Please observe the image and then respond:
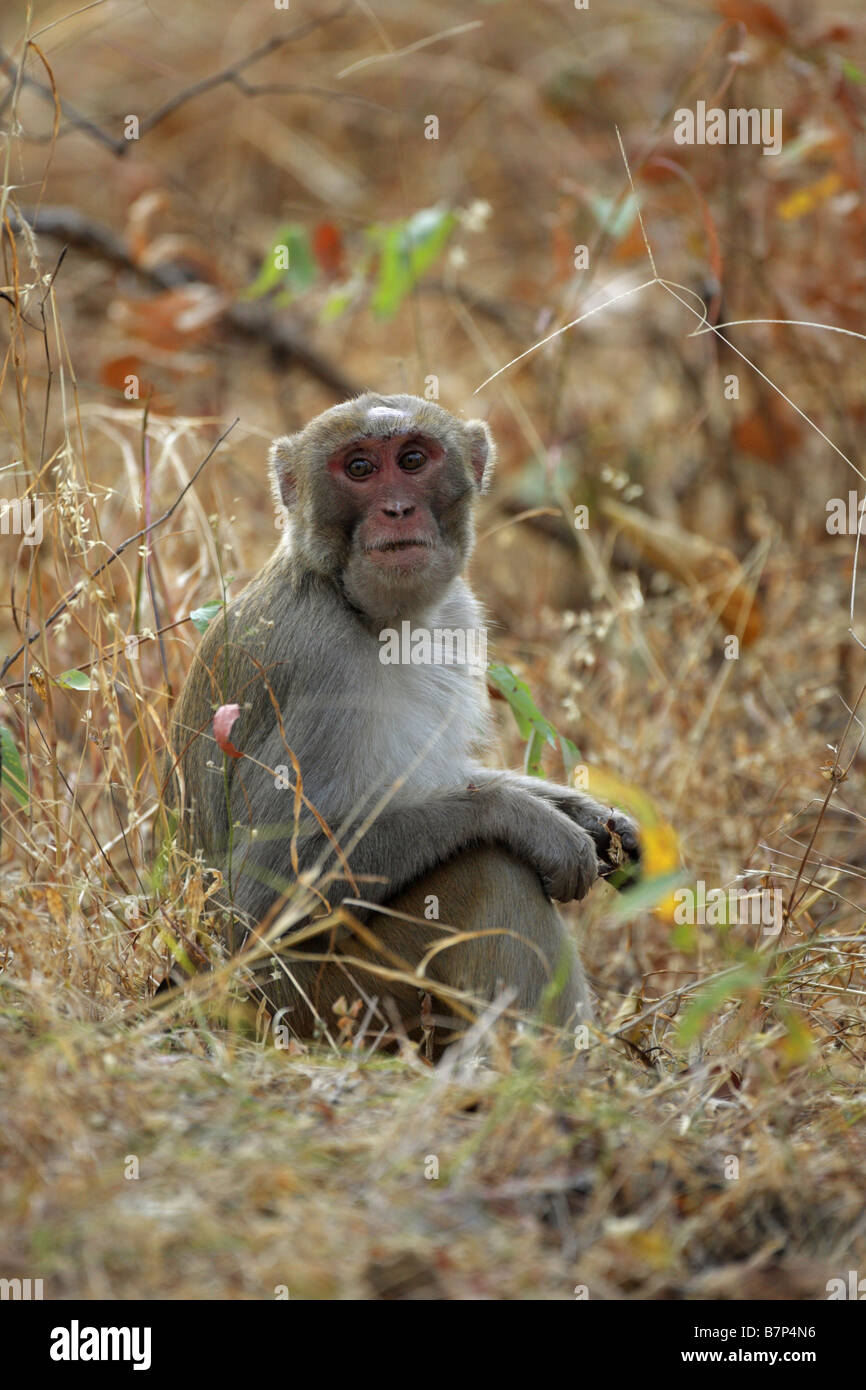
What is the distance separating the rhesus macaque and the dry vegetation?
26cm

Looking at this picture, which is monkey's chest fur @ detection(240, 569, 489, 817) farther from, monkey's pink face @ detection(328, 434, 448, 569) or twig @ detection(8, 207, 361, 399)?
twig @ detection(8, 207, 361, 399)

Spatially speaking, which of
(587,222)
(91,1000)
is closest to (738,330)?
(587,222)

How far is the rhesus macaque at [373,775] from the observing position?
4457mm

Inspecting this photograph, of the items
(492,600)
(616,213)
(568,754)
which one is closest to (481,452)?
(568,754)

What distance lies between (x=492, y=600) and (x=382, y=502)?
14.3ft

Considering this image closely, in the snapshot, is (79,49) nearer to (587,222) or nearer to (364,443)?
(587,222)

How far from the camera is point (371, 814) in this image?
453cm

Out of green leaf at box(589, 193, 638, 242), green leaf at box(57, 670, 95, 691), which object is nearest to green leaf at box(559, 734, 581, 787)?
green leaf at box(57, 670, 95, 691)

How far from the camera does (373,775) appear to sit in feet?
15.3

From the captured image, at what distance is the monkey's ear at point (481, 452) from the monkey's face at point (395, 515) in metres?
0.27

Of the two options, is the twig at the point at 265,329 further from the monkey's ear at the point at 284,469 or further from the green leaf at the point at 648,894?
the green leaf at the point at 648,894

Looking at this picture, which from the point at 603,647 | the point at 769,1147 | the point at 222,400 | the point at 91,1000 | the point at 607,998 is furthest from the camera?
the point at 222,400

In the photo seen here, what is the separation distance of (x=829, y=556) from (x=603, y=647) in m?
1.29
